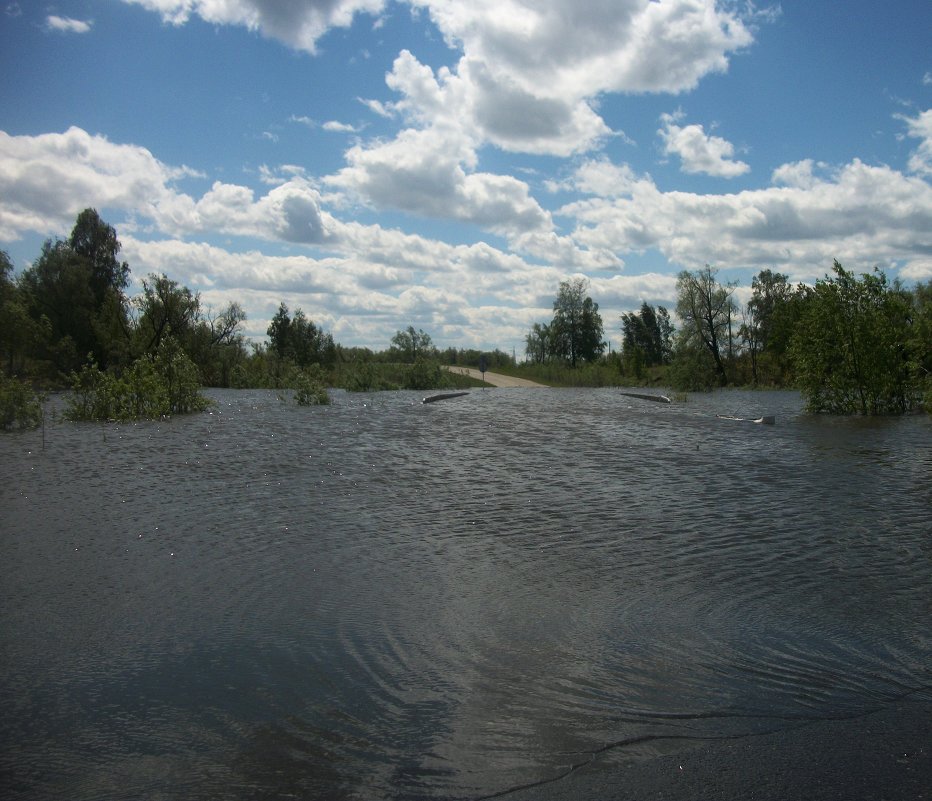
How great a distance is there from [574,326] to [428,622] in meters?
102

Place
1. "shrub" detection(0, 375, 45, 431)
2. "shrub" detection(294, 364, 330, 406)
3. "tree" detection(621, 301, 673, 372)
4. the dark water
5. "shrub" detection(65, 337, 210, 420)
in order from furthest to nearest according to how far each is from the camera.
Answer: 1. "tree" detection(621, 301, 673, 372)
2. "shrub" detection(294, 364, 330, 406)
3. "shrub" detection(65, 337, 210, 420)
4. "shrub" detection(0, 375, 45, 431)
5. the dark water

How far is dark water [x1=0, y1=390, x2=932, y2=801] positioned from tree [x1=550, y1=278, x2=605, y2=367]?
93.9 metres

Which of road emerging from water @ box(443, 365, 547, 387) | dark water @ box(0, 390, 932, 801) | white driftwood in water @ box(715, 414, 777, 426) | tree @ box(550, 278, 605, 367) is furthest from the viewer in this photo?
tree @ box(550, 278, 605, 367)

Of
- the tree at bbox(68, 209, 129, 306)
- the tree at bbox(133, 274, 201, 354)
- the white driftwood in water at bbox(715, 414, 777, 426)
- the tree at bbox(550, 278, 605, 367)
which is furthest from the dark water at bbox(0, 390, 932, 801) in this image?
the tree at bbox(550, 278, 605, 367)

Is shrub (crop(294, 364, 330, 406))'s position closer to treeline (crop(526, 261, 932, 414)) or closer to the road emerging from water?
treeline (crop(526, 261, 932, 414))

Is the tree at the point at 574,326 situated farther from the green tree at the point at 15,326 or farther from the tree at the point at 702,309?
the green tree at the point at 15,326

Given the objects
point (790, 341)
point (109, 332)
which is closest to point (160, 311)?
point (109, 332)

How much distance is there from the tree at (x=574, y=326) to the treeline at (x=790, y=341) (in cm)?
14

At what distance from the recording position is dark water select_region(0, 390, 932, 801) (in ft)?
13.0

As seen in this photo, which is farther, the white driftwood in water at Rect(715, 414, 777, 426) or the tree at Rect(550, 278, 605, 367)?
the tree at Rect(550, 278, 605, 367)

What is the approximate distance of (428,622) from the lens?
19.3 feet

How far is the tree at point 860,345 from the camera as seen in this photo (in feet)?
84.8

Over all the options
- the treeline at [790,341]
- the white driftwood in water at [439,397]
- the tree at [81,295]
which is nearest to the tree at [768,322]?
the treeline at [790,341]

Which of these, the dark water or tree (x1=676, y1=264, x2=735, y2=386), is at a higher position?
tree (x1=676, y1=264, x2=735, y2=386)
